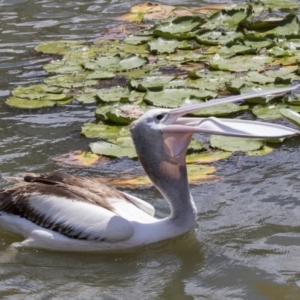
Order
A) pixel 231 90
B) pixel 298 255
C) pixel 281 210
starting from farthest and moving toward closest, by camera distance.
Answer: pixel 231 90, pixel 281 210, pixel 298 255

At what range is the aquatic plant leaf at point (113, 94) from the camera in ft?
22.4

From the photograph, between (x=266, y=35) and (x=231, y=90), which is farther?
(x=266, y=35)

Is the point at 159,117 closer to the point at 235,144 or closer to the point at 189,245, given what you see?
the point at 189,245

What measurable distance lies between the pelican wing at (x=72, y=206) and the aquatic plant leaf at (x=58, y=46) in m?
3.29

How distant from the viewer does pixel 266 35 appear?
813cm

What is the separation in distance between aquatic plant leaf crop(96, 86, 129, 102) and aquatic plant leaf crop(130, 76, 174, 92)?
10cm

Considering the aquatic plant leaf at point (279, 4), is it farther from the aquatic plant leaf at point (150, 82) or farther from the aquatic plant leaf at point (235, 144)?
the aquatic plant leaf at point (235, 144)

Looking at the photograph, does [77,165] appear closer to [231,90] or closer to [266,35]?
[231,90]

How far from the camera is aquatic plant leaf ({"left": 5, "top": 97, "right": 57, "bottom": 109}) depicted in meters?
6.89

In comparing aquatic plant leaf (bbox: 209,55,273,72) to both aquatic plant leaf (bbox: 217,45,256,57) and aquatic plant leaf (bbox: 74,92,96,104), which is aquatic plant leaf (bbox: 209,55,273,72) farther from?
aquatic plant leaf (bbox: 74,92,96,104)

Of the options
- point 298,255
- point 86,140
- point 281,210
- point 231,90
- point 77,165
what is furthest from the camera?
point 231,90

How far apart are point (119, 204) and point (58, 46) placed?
3708 millimetres

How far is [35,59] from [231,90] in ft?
7.16

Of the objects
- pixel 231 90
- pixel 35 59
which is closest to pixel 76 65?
pixel 35 59
